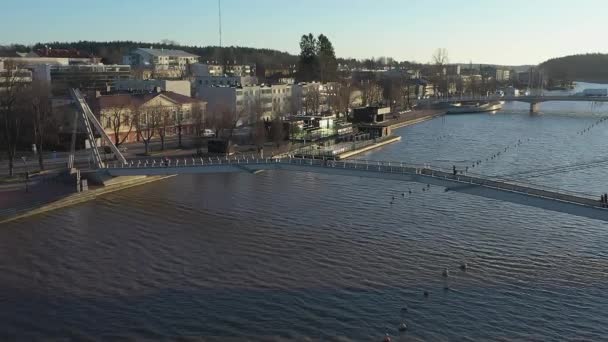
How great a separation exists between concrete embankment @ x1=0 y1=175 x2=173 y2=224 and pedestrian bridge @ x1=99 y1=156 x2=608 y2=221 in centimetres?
69

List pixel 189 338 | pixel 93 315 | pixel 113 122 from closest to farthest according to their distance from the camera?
1. pixel 189 338
2. pixel 93 315
3. pixel 113 122

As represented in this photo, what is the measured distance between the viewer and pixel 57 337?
12500mm

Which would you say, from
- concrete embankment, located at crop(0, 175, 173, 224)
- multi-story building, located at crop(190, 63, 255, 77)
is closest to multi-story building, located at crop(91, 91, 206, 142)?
concrete embankment, located at crop(0, 175, 173, 224)

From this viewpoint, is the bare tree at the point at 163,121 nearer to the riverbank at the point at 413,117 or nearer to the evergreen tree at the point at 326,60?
the riverbank at the point at 413,117

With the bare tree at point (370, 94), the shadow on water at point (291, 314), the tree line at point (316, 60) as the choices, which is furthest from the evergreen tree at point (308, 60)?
the shadow on water at point (291, 314)

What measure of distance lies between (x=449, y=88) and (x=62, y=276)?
94.0m

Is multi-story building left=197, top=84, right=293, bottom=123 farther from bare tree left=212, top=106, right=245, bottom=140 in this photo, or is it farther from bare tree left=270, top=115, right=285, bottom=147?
bare tree left=270, top=115, right=285, bottom=147

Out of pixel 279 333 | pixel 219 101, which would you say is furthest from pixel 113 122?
pixel 279 333

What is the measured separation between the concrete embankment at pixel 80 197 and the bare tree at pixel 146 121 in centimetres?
692

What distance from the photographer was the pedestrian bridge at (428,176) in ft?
57.2

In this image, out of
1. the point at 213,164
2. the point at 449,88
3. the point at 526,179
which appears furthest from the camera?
the point at 449,88

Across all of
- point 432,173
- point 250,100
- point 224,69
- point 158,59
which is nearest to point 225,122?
point 250,100

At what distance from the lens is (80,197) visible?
23.3 meters

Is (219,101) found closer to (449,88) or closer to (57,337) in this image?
(57,337)
